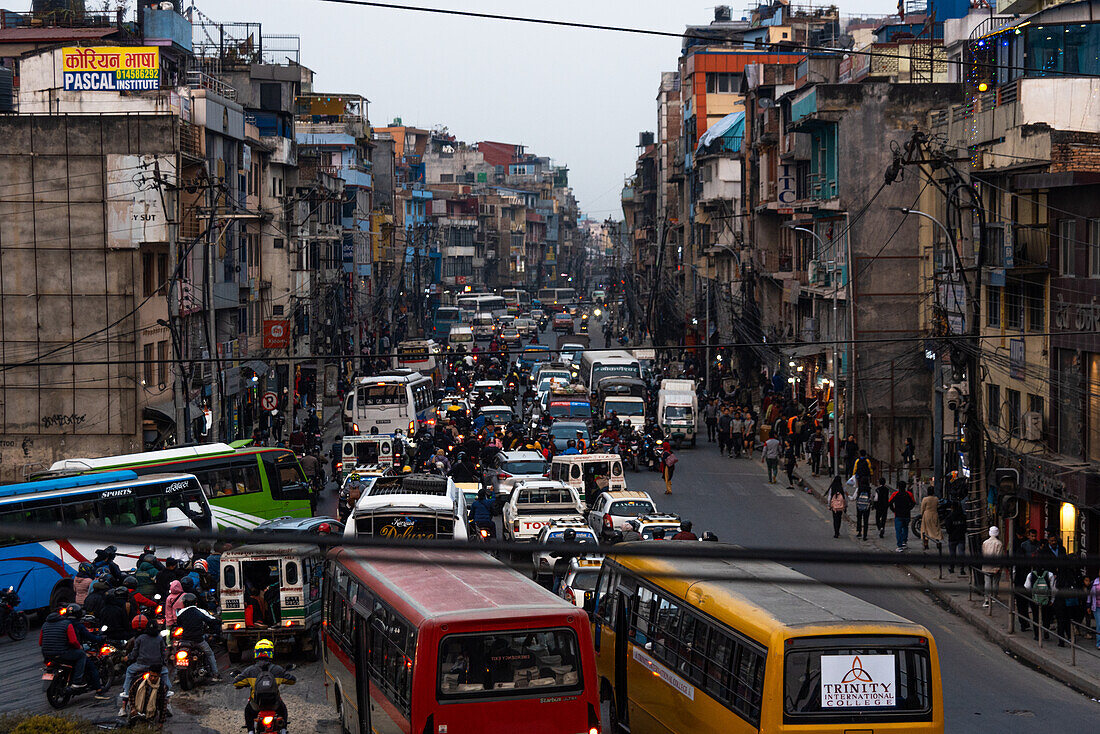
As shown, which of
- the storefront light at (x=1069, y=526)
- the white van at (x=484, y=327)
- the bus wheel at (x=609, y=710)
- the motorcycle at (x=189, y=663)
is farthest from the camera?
the white van at (x=484, y=327)

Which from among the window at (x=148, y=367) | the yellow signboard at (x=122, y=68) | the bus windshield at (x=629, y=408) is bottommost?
the bus windshield at (x=629, y=408)

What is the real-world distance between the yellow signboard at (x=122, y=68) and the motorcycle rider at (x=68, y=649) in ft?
95.9

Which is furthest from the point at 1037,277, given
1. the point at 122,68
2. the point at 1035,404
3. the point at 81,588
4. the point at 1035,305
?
the point at 122,68

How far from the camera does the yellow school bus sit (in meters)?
10.4

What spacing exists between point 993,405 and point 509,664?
20.6 m

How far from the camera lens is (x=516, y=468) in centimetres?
3098

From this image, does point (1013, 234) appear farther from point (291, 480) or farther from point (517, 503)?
point (291, 480)

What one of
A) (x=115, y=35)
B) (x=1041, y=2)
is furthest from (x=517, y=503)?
(x=115, y=35)

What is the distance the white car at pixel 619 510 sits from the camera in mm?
25094

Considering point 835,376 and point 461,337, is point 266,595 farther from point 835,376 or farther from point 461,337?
point 461,337

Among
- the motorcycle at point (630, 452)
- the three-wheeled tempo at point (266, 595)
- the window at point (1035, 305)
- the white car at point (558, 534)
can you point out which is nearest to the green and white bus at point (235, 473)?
the white car at point (558, 534)

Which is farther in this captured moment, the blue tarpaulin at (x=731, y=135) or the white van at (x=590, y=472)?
the blue tarpaulin at (x=731, y=135)

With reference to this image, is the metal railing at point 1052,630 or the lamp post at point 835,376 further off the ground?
the lamp post at point 835,376

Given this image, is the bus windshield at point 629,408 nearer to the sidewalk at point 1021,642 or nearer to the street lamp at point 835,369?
the street lamp at point 835,369
